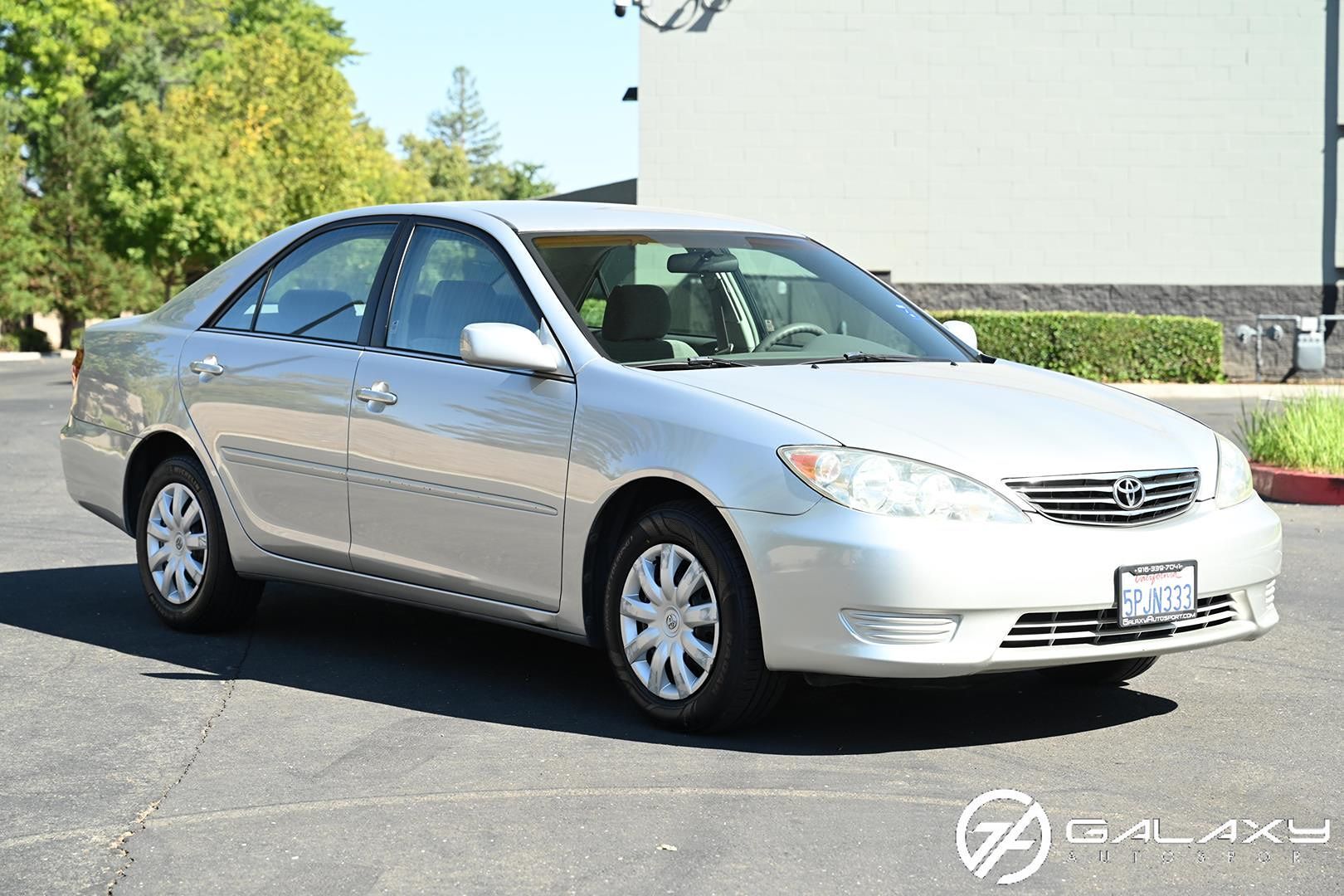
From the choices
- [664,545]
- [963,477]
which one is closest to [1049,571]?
[963,477]

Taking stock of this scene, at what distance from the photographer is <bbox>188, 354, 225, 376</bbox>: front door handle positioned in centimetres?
741

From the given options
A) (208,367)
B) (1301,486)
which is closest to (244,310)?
(208,367)

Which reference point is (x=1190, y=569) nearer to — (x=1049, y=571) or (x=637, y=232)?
(x=1049, y=571)

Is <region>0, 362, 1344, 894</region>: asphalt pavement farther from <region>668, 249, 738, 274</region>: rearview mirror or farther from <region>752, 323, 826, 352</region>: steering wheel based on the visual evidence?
<region>668, 249, 738, 274</region>: rearview mirror

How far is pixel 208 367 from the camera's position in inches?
293

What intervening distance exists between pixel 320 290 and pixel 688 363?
1.80m

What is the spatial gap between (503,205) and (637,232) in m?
0.55

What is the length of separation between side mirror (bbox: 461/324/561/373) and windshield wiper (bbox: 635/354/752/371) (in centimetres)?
30

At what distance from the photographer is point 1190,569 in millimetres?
5629

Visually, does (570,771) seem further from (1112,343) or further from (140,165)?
(140,165)

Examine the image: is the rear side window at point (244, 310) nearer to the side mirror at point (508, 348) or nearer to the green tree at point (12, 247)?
the side mirror at point (508, 348)

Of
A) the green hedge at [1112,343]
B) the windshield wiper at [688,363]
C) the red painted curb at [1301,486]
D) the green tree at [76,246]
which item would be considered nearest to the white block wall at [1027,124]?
the green hedge at [1112,343]

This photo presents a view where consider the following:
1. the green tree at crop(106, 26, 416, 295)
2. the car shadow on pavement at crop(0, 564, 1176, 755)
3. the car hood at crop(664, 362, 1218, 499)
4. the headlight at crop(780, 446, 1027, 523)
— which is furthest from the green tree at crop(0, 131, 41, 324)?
the headlight at crop(780, 446, 1027, 523)

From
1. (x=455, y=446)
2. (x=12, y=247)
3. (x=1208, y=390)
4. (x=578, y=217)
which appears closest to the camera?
(x=455, y=446)
